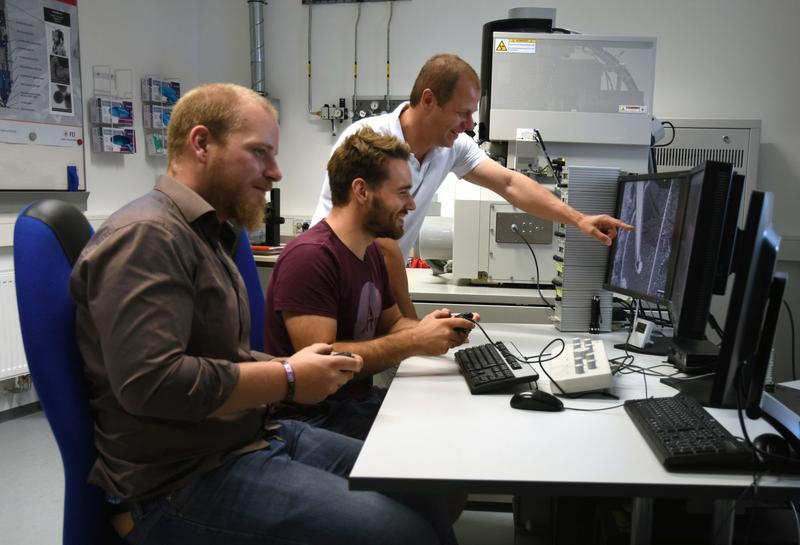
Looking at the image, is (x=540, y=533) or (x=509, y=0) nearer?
(x=540, y=533)

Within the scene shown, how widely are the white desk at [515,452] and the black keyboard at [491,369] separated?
0.03 m

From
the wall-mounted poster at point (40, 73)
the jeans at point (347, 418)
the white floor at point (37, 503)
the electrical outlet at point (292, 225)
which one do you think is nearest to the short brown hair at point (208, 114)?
the jeans at point (347, 418)

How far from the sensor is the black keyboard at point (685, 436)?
3.18 ft

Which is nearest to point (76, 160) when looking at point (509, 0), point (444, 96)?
point (444, 96)

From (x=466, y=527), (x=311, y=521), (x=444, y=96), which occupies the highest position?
(x=444, y=96)

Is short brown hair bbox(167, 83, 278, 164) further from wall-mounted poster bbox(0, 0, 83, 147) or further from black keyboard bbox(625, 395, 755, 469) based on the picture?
wall-mounted poster bbox(0, 0, 83, 147)

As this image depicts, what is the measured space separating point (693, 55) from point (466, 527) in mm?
2891

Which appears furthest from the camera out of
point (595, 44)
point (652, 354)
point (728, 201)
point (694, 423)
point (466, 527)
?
point (595, 44)

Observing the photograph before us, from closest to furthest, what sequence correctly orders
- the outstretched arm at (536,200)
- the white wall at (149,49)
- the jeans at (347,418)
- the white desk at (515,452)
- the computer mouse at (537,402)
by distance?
the white desk at (515,452) → the computer mouse at (537,402) → the jeans at (347,418) → the outstretched arm at (536,200) → the white wall at (149,49)

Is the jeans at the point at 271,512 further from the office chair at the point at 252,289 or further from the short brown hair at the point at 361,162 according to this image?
the short brown hair at the point at 361,162

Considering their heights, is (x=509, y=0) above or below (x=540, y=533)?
above

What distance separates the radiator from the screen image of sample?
8.61ft

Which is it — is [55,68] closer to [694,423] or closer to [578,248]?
[578,248]

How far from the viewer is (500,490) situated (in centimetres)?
94
